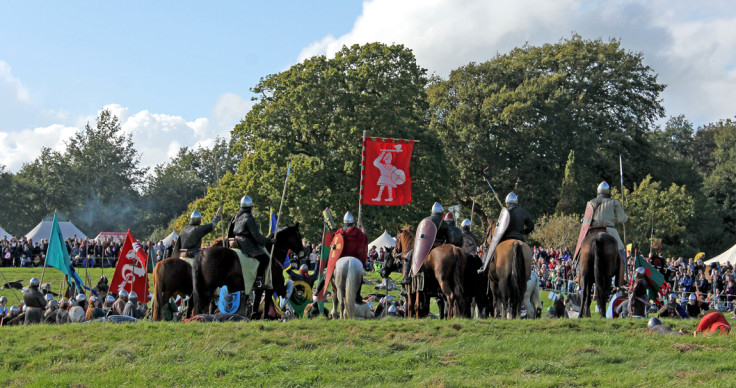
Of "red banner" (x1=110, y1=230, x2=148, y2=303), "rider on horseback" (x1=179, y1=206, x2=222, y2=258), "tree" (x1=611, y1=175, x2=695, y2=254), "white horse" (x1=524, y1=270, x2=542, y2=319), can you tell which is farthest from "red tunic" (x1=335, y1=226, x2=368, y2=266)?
"tree" (x1=611, y1=175, x2=695, y2=254)

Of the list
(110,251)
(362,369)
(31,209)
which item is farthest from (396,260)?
(31,209)

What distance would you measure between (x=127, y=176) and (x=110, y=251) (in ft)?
156

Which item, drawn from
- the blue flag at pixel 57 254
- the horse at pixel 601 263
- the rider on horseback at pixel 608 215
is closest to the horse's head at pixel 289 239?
the horse at pixel 601 263

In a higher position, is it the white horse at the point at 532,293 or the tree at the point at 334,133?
the tree at the point at 334,133

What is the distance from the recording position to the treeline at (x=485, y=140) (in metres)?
47.1

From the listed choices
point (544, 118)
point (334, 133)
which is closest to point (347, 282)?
point (334, 133)

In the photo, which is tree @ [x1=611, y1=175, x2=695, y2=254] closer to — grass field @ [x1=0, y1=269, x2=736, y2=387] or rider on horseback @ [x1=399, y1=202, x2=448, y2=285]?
rider on horseback @ [x1=399, y1=202, x2=448, y2=285]

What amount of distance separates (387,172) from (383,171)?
0.11m

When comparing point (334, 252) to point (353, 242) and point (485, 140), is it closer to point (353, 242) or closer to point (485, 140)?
point (353, 242)

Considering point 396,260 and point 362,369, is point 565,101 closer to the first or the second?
point 396,260

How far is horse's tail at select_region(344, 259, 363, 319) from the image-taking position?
18.7m

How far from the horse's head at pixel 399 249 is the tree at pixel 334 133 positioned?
23.9 m

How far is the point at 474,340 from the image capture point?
1445 cm

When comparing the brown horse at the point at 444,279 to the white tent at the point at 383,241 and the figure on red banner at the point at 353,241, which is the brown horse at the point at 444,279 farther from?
the white tent at the point at 383,241
